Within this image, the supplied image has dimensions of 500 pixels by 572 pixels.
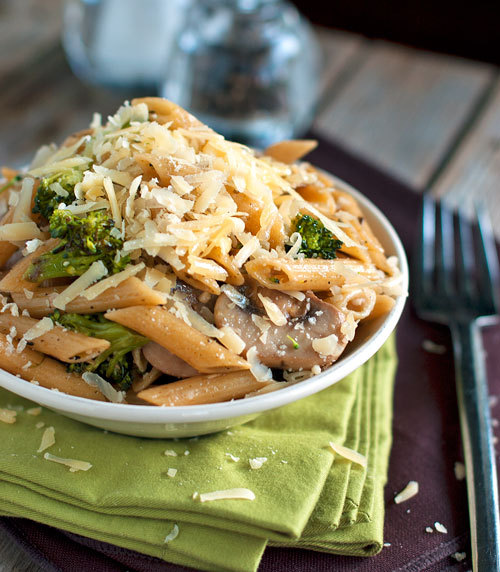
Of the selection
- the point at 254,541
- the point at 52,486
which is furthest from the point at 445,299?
the point at 52,486

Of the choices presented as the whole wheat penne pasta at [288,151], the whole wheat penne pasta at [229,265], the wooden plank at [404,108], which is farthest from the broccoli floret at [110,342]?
the wooden plank at [404,108]

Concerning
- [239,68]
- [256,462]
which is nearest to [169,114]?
[256,462]

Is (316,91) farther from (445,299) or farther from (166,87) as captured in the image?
(445,299)

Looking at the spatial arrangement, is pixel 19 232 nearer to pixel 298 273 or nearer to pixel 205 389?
pixel 205 389

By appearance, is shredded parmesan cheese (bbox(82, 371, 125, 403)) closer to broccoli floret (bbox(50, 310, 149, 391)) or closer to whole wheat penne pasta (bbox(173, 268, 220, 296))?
broccoli floret (bbox(50, 310, 149, 391))

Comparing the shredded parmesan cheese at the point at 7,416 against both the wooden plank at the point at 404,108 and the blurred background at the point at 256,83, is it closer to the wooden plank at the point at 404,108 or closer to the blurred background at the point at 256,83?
the blurred background at the point at 256,83
